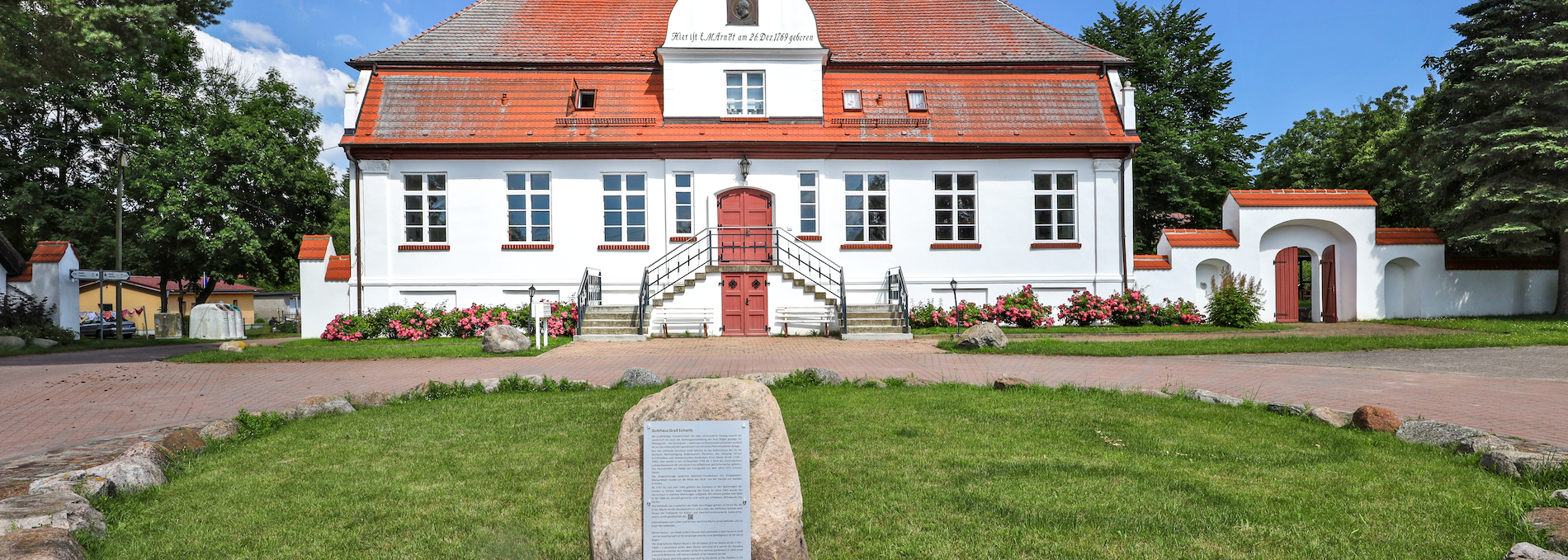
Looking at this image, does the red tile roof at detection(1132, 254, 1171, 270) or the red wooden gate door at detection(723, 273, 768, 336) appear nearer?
the red wooden gate door at detection(723, 273, 768, 336)

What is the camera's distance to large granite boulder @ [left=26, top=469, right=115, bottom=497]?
450cm

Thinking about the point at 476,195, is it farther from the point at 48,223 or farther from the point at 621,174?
the point at 48,223

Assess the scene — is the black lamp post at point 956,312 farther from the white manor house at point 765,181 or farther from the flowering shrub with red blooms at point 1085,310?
the flowering shrub with red blooms at point 1085,310

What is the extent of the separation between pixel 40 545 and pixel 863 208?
18709 millimetres

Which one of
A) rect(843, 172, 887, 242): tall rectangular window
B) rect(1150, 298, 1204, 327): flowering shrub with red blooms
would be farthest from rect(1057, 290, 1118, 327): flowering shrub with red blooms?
rect(843, 172, 887, 242): tall rectangular window

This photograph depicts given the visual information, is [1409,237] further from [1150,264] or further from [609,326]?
[609,326]

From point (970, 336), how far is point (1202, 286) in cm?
1139

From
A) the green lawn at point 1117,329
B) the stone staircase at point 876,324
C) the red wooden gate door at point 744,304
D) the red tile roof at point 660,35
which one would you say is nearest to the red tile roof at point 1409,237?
the green lawn at point 1117,329

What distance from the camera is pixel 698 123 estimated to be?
21.0 metres

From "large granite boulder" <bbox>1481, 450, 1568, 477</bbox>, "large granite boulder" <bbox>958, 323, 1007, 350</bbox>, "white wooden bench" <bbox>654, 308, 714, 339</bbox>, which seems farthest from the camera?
"white wooden bench" <bbox>654, 308, 714, 339</bbox>

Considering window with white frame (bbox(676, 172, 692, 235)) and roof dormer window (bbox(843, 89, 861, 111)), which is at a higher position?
roof dormer window (bbox(843, 89, 861, 111))

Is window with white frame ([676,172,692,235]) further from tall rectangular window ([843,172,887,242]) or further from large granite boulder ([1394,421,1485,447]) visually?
large granite boulder ([1394,421,1485,447])

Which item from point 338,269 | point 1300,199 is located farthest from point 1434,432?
point 338,269

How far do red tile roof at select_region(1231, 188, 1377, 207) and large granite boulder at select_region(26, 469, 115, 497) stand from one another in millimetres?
24120
